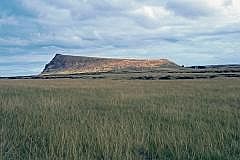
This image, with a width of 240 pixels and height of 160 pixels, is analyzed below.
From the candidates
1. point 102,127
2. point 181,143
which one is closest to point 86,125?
point 102,127

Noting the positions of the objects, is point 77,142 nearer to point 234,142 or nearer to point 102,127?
point 102,127

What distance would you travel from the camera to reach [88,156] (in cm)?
661

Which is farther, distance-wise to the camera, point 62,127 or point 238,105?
point 238,105

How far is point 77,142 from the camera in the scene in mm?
7621

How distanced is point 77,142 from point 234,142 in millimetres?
2836

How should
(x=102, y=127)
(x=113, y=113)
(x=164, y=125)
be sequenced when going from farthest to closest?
1. (x=113, y=113)
2. (x=164, y=125)
3. (x=102, y=127)

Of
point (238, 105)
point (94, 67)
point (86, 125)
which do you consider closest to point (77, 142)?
point (86, 125)

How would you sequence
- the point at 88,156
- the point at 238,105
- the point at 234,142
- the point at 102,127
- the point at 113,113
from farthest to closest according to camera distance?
the point at 238,105 → the point at 113,113 → the point at 102,127 → the point at 234,142 → the point at 88,156

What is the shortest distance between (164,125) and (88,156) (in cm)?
331

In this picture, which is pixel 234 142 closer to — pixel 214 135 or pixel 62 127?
pixel 214 135

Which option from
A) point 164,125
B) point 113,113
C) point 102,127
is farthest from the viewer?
point 113,113

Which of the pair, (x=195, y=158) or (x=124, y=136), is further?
(x=124, y=136)

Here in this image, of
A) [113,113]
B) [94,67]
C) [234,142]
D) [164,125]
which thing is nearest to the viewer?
[234,142]

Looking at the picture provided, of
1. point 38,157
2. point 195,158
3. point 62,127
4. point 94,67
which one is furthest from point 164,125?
point 94,67
